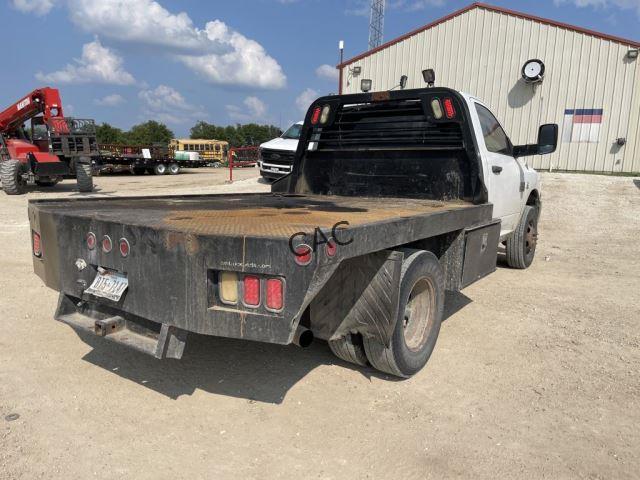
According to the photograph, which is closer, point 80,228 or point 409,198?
point 80,228

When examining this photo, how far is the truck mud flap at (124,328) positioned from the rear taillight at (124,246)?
41 centimetres

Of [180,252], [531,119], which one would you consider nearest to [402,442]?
[180,252]

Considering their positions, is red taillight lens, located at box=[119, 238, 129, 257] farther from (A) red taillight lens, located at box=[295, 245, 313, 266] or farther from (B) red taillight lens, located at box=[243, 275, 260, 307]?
(A) red taillight lens, located at box=[295, 245, 313, 266]

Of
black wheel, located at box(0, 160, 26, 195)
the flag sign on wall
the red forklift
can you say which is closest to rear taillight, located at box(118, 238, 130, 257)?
the red forklift

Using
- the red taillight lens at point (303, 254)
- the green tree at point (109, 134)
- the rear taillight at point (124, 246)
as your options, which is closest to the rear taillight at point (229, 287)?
the red taillight lens at point (303, 254)

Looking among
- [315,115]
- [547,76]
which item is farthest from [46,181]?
[547,76]

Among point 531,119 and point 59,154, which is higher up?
point 531,119

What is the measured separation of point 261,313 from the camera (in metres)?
2.42

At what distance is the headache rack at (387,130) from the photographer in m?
4.86

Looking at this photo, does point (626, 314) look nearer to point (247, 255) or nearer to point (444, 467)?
point (444, 467)

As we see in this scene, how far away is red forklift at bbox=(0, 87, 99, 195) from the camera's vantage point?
49.3 feet

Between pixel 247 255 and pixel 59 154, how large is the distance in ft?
50.8

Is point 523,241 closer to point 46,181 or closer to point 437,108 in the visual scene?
point 437,108

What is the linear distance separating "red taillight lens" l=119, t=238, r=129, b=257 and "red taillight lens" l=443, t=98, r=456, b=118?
3214mm
